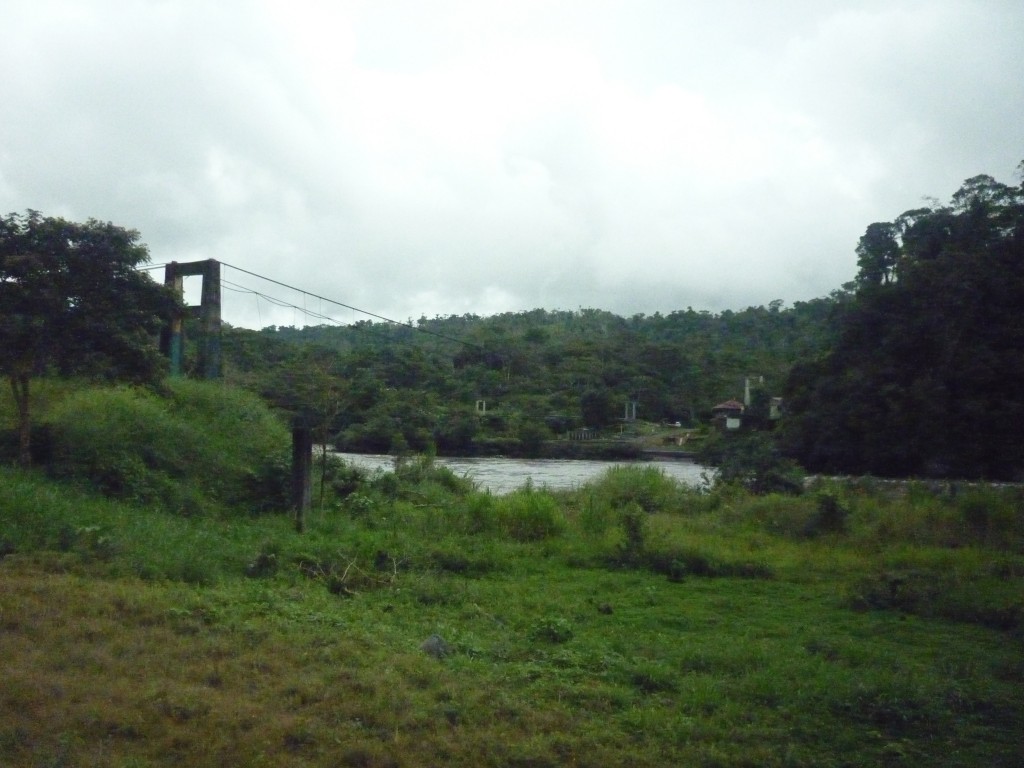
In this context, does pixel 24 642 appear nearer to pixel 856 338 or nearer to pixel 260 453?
pixel 260 453

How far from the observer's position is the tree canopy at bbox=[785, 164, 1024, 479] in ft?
65.9

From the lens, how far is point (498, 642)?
7.88 m

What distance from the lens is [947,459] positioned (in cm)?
2169

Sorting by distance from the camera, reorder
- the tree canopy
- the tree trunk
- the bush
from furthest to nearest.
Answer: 1. the tree canopy
2. the bush
3. the tree trunk

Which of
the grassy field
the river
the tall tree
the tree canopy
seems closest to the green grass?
the grassy field

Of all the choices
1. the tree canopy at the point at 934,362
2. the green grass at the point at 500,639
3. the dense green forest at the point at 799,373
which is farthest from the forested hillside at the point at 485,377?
the green grass at the point at 500,639

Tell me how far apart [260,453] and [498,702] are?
1315 centimetres

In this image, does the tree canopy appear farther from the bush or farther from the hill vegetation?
the bush

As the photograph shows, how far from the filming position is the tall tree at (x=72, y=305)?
1465cm

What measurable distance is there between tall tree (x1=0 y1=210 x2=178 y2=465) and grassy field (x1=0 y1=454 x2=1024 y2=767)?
7.65ft

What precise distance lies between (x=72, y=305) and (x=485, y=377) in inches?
550

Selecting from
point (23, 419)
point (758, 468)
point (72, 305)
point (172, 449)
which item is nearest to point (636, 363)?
point (758, 468)

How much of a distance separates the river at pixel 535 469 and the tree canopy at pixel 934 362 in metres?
3.59

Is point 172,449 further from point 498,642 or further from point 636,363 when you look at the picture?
point 636,363
